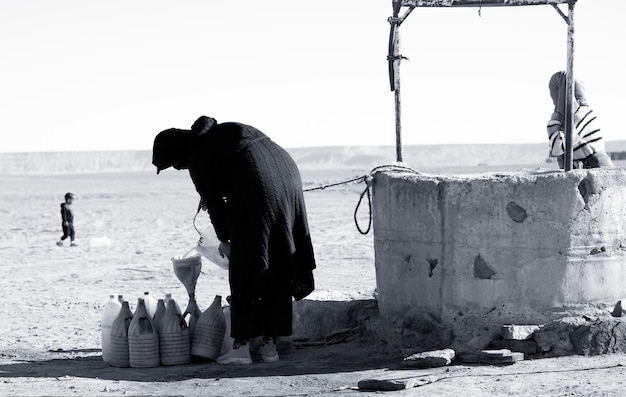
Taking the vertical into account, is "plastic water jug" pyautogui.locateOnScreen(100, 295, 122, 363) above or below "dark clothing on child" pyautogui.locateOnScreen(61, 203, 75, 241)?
below

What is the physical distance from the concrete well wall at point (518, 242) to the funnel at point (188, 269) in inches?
59.7

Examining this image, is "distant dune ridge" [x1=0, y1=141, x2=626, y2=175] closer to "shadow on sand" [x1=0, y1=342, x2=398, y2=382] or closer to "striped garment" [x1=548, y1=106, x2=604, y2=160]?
"striped garment" [x1=548, y1=106, x2=604, y2=160]

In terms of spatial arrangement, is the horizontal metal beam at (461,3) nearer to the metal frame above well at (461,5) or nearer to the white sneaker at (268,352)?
the metal frame above well at (461,5)

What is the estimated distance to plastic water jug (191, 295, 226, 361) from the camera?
23.7ft

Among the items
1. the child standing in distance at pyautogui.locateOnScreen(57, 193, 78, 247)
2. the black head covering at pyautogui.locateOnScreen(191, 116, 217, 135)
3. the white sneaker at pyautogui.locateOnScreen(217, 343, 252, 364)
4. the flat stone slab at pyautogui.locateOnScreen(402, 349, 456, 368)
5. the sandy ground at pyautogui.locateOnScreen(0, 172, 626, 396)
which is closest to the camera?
the sandy ground at pyautogui.locateOnScreen(0, 172, 626, 396)

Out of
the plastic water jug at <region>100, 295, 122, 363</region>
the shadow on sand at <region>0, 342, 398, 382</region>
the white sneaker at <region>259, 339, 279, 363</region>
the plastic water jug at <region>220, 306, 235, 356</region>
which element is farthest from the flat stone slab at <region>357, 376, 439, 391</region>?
the plastic water jug at <region>100, 295, 122, 363</region>

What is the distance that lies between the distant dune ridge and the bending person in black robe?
10014 centimetres

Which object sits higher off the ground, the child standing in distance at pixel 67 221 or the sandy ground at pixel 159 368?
the child standing in distance at pixel 67 221

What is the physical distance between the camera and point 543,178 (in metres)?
6.88

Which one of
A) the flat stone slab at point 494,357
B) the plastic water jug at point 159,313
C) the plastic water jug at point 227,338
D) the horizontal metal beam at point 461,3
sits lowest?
the flat stone slab at point 494,357

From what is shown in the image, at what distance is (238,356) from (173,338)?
1.46 ft

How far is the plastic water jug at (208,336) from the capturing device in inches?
285

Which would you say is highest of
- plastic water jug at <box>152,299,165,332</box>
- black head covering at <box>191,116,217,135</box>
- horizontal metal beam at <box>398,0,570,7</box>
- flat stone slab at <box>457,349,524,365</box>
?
horizontal metal beam at <box>398,0,570,7</box>

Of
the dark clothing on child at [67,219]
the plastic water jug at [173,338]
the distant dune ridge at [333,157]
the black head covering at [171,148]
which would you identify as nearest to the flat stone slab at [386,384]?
the plastic water jug at [173,338]
